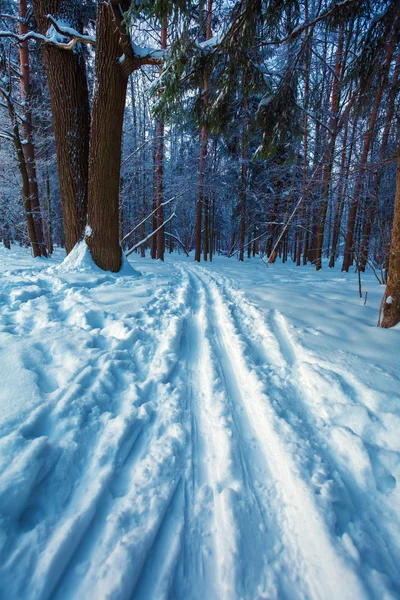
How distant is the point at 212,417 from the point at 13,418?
4.00ft

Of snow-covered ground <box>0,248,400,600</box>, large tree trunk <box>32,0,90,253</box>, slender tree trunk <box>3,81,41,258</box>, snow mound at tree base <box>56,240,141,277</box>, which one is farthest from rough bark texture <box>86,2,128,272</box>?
slender tree trunk <box>3,81,41,258</box>

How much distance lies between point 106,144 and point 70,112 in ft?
3.77

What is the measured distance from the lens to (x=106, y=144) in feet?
16.4

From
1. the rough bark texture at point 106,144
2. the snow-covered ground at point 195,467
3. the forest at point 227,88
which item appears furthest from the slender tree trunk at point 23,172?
the snow-covered ground at point 195,467

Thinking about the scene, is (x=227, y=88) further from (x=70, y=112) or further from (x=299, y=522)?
(x=299, y=522)

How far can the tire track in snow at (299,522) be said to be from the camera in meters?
0.90

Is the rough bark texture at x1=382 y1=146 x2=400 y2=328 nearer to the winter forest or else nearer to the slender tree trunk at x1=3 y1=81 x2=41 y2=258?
the winter forest

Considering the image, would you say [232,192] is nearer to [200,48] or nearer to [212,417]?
[200,48]

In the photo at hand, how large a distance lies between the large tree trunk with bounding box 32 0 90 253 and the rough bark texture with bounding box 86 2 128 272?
431mm

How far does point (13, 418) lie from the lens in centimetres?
140

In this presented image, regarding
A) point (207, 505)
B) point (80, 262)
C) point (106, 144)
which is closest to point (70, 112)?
point (106, 144)

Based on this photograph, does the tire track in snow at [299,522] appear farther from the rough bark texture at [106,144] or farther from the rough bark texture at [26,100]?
the rough bark texture at [26,100]

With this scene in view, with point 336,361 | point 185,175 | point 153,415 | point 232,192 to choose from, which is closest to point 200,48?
point 336,361

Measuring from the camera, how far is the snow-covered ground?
2.98 feet
